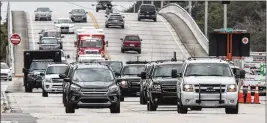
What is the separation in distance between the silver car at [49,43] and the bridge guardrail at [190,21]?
46.4ft

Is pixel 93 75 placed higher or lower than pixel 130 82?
higher

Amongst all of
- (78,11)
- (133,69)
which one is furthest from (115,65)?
(78,11)

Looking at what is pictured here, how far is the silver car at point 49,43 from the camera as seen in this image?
251 feet

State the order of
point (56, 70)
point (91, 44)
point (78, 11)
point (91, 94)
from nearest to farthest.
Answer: point (91, 94) → point (56, 70) → point (91, 44) → point (78, 11)

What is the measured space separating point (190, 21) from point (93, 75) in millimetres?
68766

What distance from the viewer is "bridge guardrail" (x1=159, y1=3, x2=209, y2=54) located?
89275mm

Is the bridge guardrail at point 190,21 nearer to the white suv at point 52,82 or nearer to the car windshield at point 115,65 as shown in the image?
the car windshield at point 115,65

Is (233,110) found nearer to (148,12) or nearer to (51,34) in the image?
(51,34)

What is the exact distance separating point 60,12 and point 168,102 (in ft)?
278

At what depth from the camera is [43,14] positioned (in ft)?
334

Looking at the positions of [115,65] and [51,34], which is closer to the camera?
[115,65]

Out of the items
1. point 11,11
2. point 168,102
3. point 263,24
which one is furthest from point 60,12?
point 168,102

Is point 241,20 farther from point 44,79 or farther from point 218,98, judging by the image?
point 218,98

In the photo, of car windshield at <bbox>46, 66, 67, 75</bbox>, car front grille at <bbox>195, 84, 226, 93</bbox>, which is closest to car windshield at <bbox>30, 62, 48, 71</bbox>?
car windshield at <bbox>46, 66, 67, 75</bbox>
